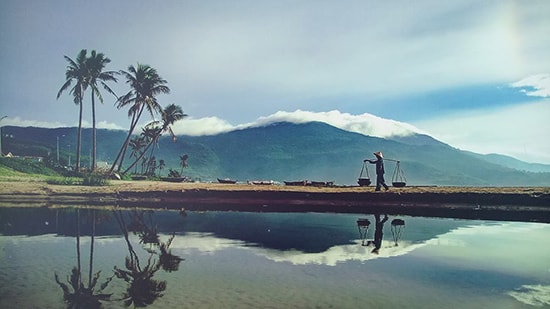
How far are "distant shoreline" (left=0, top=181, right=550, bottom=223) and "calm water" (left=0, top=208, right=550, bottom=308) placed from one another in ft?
23.4

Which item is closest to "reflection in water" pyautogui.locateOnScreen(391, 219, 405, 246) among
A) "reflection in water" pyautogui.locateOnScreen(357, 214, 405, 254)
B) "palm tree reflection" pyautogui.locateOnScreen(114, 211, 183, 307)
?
"reflection in water" pyautogui.locateOnScreen(357, 214, 405, 254)

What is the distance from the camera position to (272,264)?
14883 mm

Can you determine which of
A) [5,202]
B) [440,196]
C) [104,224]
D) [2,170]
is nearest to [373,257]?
[104,224]

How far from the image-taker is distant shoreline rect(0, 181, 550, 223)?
109 ft

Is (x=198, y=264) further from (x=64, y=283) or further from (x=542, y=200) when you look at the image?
(x=542, y=200)

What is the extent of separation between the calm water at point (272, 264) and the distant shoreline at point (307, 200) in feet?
23.4

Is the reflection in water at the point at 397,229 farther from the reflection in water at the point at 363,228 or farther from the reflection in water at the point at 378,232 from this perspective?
the reflection in water at the point at 363,228

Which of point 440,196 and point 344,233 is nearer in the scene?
point 344,233

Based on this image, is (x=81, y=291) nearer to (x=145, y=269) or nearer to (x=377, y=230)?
(x=145, y=269)

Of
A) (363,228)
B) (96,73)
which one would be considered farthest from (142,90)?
(363,228)

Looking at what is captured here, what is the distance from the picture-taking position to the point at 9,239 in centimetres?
2008

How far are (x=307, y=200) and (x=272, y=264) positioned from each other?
25.0 metres

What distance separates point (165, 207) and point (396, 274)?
27.5 metres

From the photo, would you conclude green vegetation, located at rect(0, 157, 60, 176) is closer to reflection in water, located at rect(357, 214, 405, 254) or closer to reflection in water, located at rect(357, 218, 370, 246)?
reflection in water, located at rect(357, 218, 370, 246)
